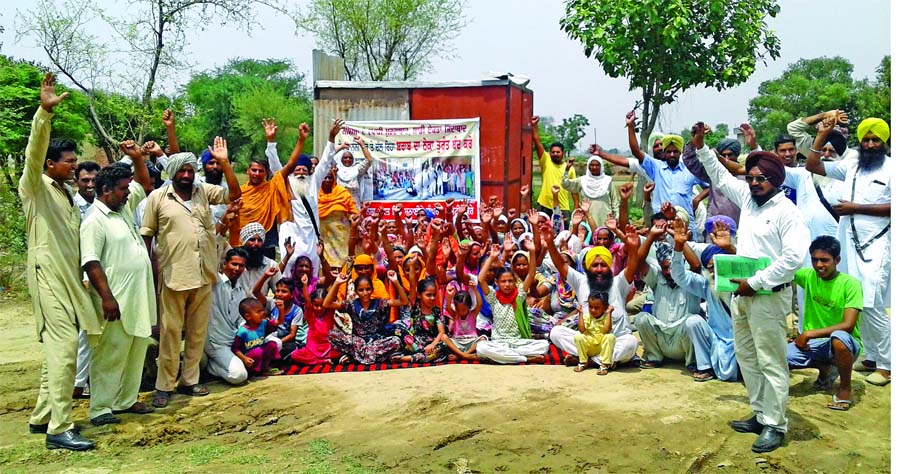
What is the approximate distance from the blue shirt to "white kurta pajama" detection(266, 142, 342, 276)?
10.3 ft

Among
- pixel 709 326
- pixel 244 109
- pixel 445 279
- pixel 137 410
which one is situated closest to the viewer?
pixel 137 410

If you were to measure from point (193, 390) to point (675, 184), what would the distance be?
181 inches

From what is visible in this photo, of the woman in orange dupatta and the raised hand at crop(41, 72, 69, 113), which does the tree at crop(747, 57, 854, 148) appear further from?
the raised hand at crop(41, 72, 69, 113)

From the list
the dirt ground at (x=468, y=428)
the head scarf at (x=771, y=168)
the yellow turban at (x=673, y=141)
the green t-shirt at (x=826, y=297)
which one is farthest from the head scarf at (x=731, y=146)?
the head scarf at (x=771, y=168)

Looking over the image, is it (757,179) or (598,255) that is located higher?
(757,179)

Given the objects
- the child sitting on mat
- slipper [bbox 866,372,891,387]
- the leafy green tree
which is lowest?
slipper [bbox 866,372,891,387]

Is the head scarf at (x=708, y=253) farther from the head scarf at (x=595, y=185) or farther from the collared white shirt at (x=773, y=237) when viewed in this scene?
the head scarf at (x=595, y=185)

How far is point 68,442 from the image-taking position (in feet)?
14.9

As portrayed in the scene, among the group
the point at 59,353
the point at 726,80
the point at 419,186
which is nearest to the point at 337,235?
the point at 419,186

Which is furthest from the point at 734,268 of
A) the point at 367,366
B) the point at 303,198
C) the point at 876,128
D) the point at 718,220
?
the point at 303,198

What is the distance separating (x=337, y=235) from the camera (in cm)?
852

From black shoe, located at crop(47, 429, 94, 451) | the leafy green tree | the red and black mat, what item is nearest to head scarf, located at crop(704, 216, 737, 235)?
the red and black mat

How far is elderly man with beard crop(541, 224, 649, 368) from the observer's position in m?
5.96

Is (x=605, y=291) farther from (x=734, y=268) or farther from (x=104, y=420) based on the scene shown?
(x=104, y=420)
